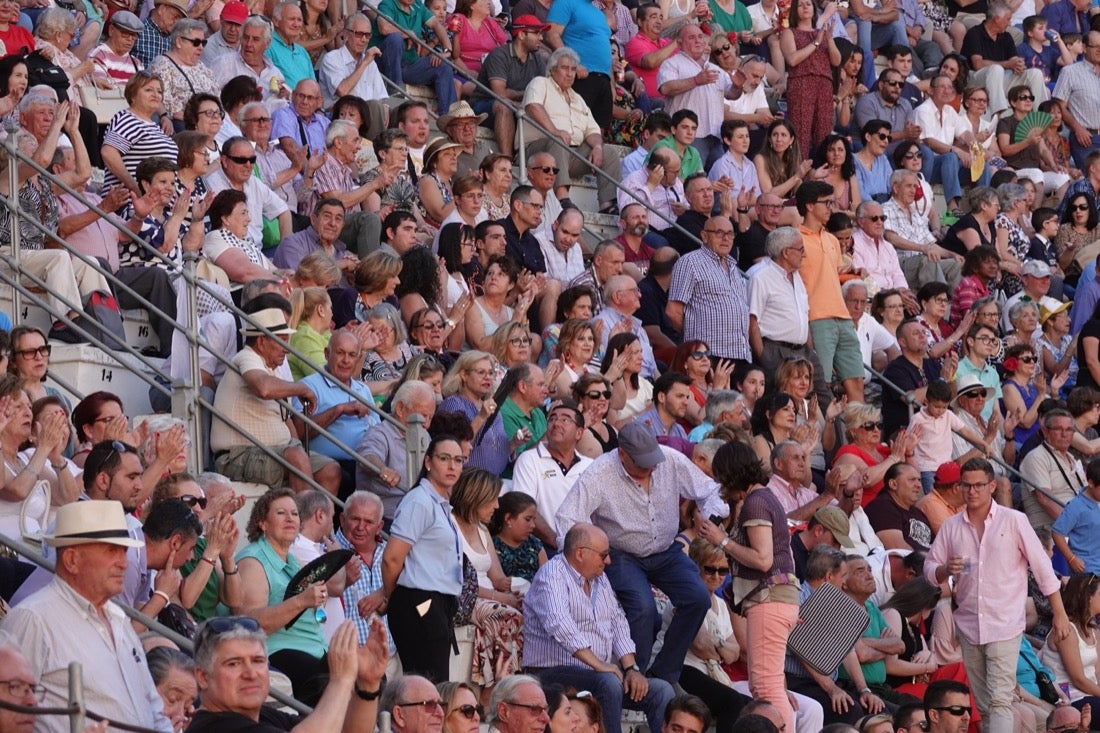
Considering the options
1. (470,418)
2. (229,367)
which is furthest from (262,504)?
(470,418)

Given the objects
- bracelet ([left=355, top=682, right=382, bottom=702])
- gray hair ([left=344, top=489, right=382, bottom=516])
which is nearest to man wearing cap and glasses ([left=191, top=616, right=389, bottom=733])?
bracelet ([left=355, top=682, right=382, bottom=702])

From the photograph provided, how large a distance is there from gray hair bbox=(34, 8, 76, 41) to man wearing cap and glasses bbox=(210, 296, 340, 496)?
308 cm

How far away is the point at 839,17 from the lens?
1872 centimetres

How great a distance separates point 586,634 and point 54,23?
5268mm

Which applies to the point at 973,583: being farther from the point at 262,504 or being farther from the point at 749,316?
the point at 262,504

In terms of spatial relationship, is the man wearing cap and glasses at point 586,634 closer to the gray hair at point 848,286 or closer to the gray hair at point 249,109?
the gray hair at point 249,109

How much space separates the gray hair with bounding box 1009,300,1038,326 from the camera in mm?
15820

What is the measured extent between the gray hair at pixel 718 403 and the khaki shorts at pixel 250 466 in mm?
3152

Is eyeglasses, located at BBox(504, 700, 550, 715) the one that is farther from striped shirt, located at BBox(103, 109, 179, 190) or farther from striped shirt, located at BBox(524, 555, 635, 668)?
striped shirt, located at BBox(103, 109, 179, 190)

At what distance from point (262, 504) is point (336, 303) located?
9.90 feet

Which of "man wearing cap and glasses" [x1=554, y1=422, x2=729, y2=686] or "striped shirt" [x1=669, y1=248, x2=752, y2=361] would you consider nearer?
"man wearing cap and glasses" [x1=554, y1=422, x2=729, y2=686]

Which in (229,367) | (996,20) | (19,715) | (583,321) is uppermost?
(19,715)

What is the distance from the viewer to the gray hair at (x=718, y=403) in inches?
484

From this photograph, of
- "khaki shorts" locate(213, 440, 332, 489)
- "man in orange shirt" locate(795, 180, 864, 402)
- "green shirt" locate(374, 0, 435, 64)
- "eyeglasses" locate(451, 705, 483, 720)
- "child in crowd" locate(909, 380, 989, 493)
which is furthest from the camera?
"green shirt" locate(374, 0, 435, 64)
